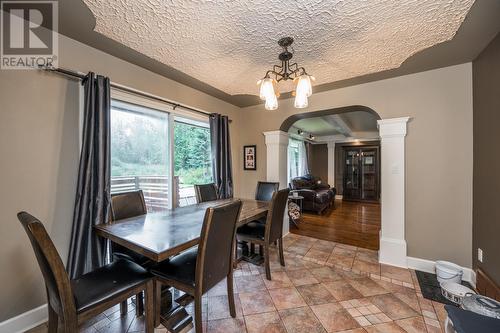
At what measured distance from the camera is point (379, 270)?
2.44m

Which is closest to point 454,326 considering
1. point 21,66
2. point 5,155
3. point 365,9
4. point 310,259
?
point 310,259

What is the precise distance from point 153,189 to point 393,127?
308 cm

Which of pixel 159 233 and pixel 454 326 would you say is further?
pixel 159 233

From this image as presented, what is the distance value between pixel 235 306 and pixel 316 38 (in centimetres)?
244

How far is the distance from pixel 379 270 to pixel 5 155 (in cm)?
366

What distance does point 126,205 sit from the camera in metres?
2.06

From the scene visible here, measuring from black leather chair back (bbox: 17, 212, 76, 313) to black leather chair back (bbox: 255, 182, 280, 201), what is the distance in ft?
7.94

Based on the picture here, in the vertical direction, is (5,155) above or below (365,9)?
below

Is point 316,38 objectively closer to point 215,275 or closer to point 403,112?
point 403,112

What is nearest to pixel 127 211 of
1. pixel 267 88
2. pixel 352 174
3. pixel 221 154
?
pixel 221 154

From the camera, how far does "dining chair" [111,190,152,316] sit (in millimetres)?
1741

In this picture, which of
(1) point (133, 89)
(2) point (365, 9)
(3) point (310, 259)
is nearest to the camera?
(2) point (365, 9)

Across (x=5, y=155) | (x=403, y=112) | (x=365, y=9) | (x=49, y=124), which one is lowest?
(x=5, y=155)

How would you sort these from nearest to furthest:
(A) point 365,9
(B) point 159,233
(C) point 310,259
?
(A) point 365,9, (B) point 159,233, (C) point 310,259
